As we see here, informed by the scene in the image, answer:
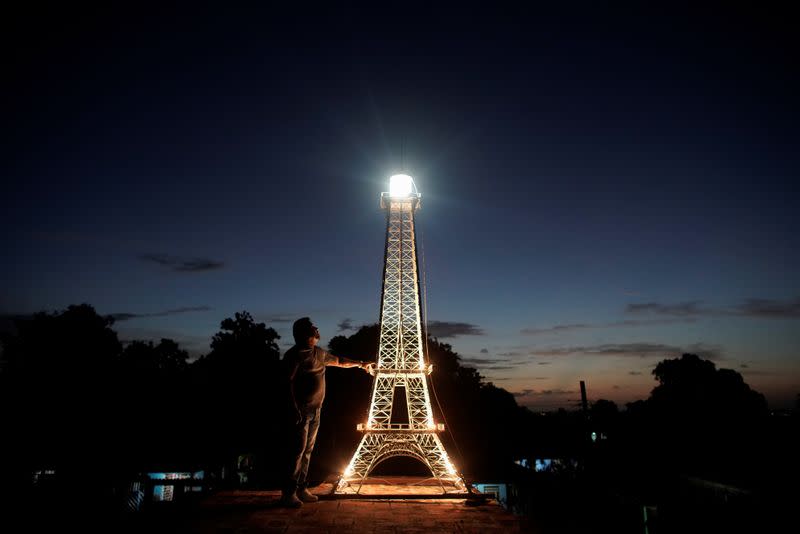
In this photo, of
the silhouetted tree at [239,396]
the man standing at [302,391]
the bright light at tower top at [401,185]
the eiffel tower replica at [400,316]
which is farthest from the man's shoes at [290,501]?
the silhouetted tree at [239,396]

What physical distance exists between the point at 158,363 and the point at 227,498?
1342 inches

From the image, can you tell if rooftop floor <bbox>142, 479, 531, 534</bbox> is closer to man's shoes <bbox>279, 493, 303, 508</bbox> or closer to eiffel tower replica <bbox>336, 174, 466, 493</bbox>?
man's shoes <bbox>279, 493, 303, 508</bbox>

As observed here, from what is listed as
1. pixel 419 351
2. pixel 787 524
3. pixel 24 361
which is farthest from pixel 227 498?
pixel 24 361

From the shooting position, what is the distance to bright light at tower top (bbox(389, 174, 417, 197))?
25.0 m

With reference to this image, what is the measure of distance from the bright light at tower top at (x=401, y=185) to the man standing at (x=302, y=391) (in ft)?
62.7

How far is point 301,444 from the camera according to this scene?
6.40m

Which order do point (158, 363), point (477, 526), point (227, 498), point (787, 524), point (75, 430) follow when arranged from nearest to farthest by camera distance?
point (477, 526)
point (227, 498)
point (787, 524)
point (75, 430)
point (158, 363)

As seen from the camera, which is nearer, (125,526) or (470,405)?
(125,526)

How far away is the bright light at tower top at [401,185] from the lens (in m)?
25.0

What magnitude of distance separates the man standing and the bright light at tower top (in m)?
19.1

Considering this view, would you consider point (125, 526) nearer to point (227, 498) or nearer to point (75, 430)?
point (227, 498)

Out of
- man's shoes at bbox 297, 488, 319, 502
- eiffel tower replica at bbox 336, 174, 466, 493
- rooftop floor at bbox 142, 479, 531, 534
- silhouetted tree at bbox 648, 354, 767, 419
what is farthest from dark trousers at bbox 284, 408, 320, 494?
silhouetted tree at bbox 648, 354, 767, 419

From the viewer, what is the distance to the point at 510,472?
92.0 feet

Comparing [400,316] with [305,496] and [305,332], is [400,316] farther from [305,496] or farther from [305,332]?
[305,332]
